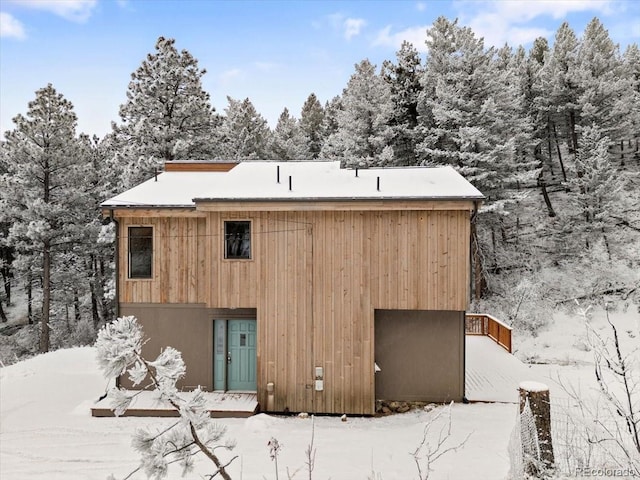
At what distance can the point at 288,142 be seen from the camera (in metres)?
30.7

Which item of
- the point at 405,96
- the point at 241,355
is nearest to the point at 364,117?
the point at 405,96

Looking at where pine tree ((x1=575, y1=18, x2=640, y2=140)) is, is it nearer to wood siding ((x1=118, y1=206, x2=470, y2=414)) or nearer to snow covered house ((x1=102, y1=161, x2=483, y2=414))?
snow covered house ((x1=102, y1=161, x2=483, y2=414))

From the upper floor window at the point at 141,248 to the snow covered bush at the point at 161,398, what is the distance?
844cm

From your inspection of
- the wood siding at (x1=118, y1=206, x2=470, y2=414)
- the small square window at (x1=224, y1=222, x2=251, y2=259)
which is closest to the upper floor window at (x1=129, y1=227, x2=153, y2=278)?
the wood siding at (x1=118, y1=206, x2=470, y2=414)

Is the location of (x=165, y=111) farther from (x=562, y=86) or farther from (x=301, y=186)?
(x=562, y=86)

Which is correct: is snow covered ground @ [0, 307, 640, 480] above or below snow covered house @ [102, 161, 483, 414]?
below

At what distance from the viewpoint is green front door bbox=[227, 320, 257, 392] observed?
10.6m

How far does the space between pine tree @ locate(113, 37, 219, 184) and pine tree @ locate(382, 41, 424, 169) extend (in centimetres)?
944

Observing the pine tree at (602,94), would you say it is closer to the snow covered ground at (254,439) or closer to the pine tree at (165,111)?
the snow covered ground at (254,439)

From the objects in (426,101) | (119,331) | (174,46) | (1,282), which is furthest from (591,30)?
(1,282)

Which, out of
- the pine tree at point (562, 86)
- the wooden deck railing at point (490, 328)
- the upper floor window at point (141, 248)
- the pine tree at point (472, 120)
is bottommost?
the wooden deck railing at point (490, 328)

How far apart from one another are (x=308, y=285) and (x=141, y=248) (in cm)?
449

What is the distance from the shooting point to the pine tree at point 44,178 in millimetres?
17406

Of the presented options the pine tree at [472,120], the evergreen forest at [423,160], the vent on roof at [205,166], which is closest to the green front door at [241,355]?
the vent on roof at [205,166]
